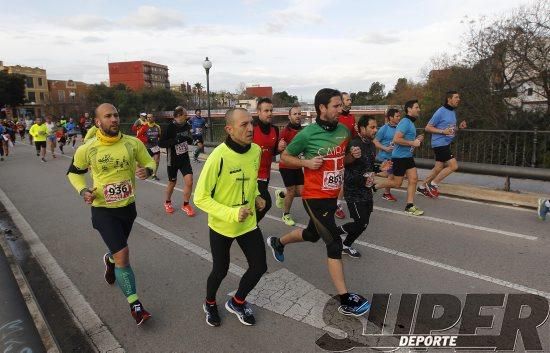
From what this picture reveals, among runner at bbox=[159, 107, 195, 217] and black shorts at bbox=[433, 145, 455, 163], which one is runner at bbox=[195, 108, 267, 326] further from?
black shorts at bbox=[433, 145, 455, 163]

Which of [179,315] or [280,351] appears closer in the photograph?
[280,351]

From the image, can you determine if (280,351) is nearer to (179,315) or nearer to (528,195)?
(179,315)

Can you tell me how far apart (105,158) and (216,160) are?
4.11ft

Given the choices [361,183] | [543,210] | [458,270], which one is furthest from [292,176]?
[543,210]

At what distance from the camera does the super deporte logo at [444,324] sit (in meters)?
3.09

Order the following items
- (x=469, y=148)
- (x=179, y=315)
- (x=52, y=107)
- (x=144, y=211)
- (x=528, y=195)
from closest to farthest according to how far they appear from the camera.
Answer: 1. (x=179, y=315)
2. (x=528, y=195)
3. (x=144, y=211)
4. (x=469, y=148)
5. (x=52, y=107)

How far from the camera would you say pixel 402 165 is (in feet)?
22.3

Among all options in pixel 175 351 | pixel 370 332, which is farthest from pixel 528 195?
pixel 175 351

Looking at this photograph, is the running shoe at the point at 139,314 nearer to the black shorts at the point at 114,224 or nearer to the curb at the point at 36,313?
the black shorts at the point at 114,224

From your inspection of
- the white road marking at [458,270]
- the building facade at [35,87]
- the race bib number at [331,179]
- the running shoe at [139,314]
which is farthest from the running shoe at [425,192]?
the building facade at [35,87]

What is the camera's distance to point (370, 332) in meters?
3.28

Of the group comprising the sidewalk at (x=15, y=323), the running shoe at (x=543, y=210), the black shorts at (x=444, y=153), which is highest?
the black shorts at (x=444, y=153)

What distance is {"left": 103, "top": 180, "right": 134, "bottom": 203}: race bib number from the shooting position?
3709 mm

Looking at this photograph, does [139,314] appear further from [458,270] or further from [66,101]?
[66,101]
